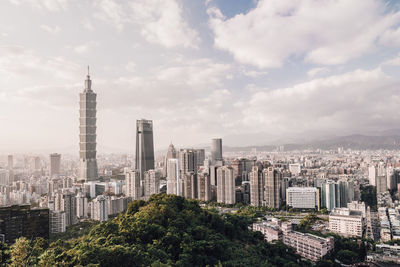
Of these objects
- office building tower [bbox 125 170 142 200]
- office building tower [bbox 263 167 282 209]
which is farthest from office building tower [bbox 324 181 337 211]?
office building tower [bbox 125 170 142 200]

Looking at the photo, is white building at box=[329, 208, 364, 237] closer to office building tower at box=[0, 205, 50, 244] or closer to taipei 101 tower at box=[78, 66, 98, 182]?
office building tower at box=[0, 205, 50, 244]

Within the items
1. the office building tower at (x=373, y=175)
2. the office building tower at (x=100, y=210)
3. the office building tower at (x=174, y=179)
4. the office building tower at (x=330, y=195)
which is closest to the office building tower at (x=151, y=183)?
the office building tower at (x=174, y=179)

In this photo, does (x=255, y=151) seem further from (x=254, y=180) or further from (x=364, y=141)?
(x=254, y=180)

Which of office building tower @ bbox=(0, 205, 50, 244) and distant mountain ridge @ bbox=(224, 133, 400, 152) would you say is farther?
distant mountain ridge @ bbox=(224, 133, 400, 152)

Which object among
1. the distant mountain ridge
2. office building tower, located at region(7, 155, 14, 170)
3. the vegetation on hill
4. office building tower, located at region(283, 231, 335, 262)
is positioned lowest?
office building tower, located at region(283, 231, 335, 262)

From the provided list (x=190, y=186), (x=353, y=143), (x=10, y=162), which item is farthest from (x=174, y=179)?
(x=353, y=143)

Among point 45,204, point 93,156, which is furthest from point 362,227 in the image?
point 93,156
